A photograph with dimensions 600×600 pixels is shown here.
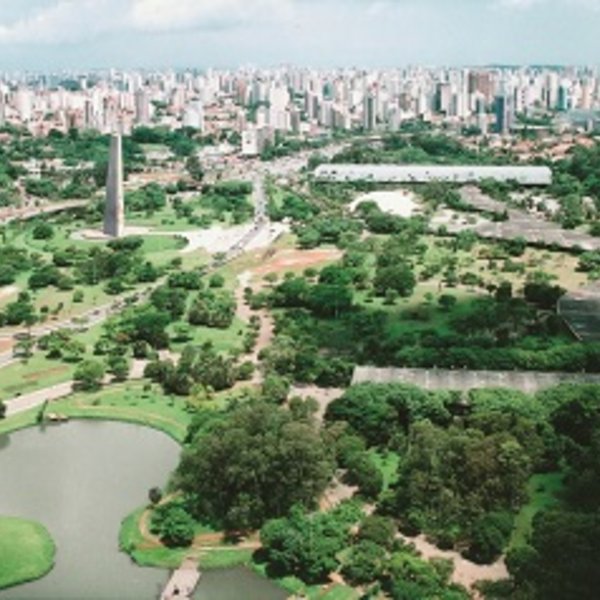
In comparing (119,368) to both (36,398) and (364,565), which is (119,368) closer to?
(36,398)

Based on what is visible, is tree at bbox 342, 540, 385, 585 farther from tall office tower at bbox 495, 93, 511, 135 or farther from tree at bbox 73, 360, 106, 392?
tall office tower at bbox 495, 93, 511, 135

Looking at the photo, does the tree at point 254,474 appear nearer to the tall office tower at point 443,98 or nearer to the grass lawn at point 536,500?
the grass lawn at point 536,500

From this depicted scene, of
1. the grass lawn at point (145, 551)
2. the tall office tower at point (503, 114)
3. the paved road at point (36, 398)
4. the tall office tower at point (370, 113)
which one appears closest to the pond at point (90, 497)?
the grass lawn at point (145, 551)

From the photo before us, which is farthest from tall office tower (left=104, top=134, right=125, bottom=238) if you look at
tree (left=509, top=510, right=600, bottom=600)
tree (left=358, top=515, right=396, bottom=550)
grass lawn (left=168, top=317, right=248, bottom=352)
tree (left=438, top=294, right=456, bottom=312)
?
tree (left=509, top=510, right=600, bottom=600)

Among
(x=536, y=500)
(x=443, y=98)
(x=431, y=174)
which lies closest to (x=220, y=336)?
(x=536, y=500)

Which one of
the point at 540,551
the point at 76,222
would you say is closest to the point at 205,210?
the point at 76,222
